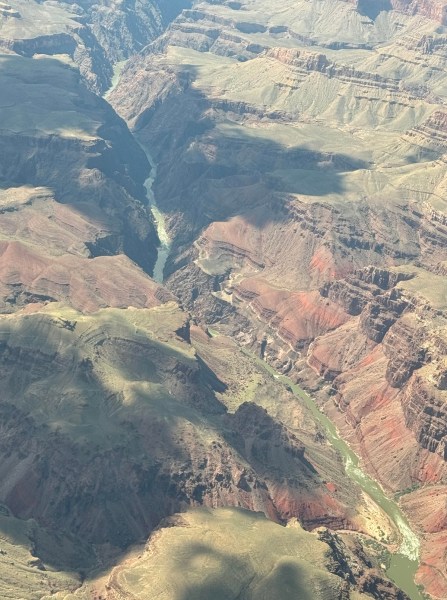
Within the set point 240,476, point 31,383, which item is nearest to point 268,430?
point 240,476

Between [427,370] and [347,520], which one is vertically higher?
[427,370]

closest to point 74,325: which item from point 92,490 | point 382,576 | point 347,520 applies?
point 92,490

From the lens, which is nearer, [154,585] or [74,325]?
[154,585]

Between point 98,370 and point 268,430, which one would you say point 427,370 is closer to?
point 268,430

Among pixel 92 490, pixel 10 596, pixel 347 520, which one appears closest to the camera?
pixel 10 596

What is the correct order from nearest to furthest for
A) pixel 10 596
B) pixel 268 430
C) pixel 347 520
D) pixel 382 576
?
pixel 10 596
pixel 382 576
pixel 347 520
pixel 268 430

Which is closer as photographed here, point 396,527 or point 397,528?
point 397,528

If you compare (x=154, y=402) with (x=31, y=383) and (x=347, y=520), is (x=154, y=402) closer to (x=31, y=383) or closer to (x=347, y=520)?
(x=31, y=383)

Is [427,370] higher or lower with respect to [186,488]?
higher

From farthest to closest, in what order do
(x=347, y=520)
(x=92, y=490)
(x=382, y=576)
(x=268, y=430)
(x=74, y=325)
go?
(x=74, y=325) < (x=268, y=430) < (x=347, y=520) < (x=92, y=490) < (x=382, y=576)
